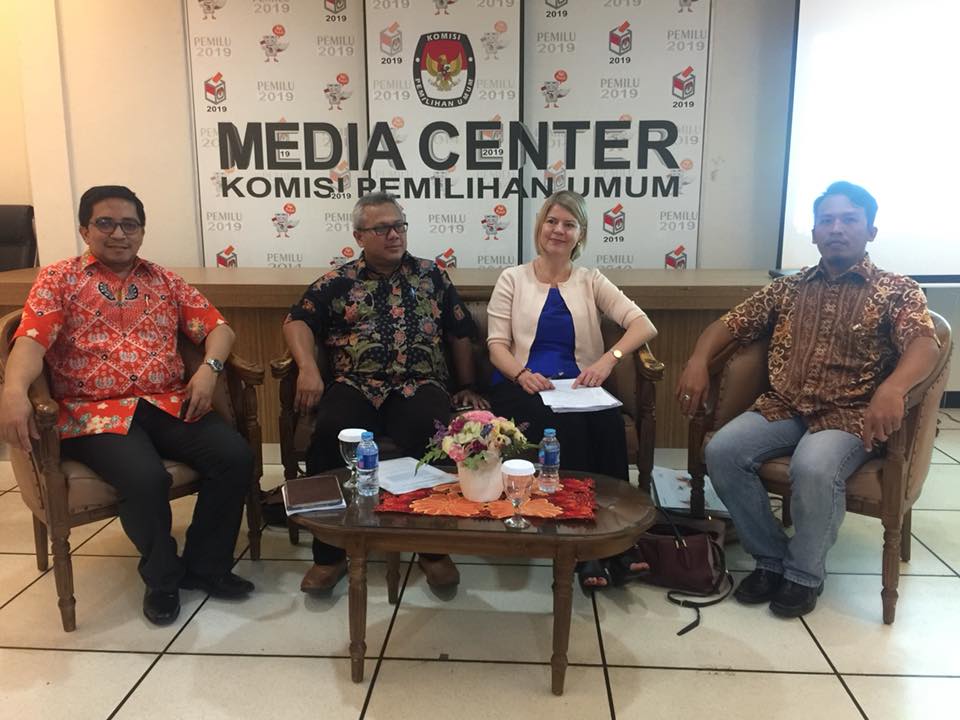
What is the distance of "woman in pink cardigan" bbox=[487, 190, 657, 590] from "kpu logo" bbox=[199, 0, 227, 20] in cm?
217

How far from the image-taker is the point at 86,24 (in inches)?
154

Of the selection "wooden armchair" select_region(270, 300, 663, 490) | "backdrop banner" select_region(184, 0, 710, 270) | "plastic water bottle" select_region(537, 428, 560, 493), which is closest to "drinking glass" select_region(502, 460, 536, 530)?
"plastic water bottle" select_region(537, 428, 560, 493)

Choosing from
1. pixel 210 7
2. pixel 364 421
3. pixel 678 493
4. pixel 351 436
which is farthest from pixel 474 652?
pixel 210 7

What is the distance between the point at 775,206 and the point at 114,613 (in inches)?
136

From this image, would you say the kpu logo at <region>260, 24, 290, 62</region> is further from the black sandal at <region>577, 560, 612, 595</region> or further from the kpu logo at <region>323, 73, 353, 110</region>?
the black sandal at <region>577, 560, 612, 595</region>

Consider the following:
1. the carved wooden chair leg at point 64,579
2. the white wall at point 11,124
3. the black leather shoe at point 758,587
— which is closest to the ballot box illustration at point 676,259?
the black leather shoe at point 758,587

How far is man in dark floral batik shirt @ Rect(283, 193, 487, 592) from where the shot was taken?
2.63m

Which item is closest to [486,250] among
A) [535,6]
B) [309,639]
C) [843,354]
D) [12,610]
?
[535,6]

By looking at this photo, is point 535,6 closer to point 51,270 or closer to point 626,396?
point 626,396

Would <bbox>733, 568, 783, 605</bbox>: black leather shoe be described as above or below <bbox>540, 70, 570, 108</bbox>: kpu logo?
below

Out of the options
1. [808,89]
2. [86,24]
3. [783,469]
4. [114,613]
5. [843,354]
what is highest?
[86,24]

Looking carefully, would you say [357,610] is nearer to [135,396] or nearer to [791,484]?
[135,396]

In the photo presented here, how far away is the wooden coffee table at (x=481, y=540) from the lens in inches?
73.9

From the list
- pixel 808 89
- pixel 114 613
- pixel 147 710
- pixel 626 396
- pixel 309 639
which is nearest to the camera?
pixel 147 710
